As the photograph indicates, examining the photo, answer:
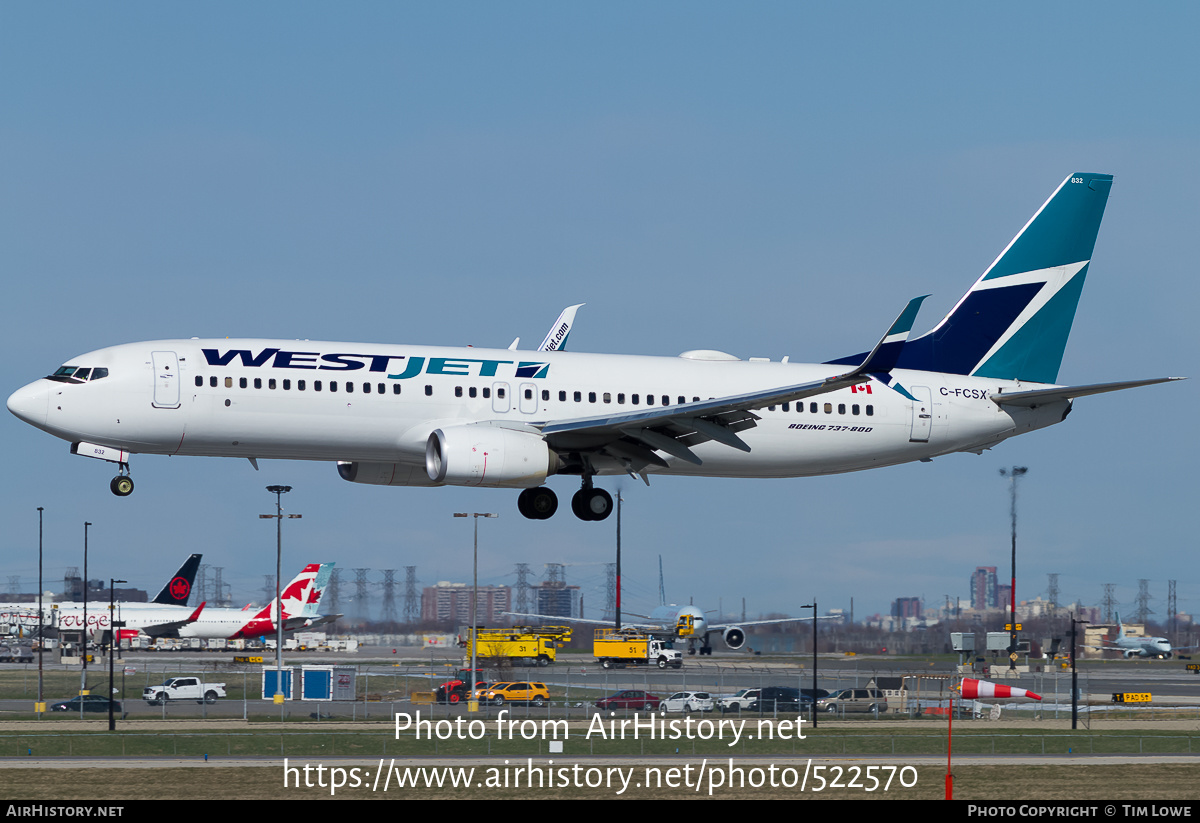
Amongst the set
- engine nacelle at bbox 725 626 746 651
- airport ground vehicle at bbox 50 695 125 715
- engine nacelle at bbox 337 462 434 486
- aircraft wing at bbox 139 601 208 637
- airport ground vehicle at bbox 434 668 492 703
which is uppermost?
engine nacelle at bbox 337 462 434 486

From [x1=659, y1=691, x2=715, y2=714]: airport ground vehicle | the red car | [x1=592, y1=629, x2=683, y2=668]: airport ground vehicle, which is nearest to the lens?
→ [x1=659, y1=691, x2=715, y2=714]: airport ground vehicle

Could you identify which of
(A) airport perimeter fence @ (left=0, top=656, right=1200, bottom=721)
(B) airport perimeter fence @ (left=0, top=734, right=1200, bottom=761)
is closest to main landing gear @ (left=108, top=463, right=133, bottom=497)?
(B) airport perimeter fence @ (left=0, top=734, right=1200, bottom=761)

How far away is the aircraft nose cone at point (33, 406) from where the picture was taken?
150 ft

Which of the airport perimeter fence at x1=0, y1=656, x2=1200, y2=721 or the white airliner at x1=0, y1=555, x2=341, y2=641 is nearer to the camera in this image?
the airport perimeter fence at x1=0, y1=656, x2=1200, y2=721

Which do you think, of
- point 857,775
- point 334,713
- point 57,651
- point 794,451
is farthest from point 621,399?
point 57,651

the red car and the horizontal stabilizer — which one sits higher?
the horizontal stabilizer

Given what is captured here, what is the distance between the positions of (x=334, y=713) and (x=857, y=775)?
41.2 meters

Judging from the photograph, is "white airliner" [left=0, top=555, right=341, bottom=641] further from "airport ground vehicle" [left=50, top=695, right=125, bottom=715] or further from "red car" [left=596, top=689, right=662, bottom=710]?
"red car" [left=596, top=689, right=662, bottom=710]

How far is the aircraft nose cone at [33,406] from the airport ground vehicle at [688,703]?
4458 centimetres

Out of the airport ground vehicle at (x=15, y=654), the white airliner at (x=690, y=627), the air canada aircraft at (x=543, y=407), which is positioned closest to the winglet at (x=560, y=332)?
the air canada aircraft at (x=543, y=407)

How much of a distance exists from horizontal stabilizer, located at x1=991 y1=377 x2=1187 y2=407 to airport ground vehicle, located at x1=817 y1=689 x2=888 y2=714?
35491 mm

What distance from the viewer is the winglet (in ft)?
200

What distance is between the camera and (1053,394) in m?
53.6

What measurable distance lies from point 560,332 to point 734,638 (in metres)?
95.6
